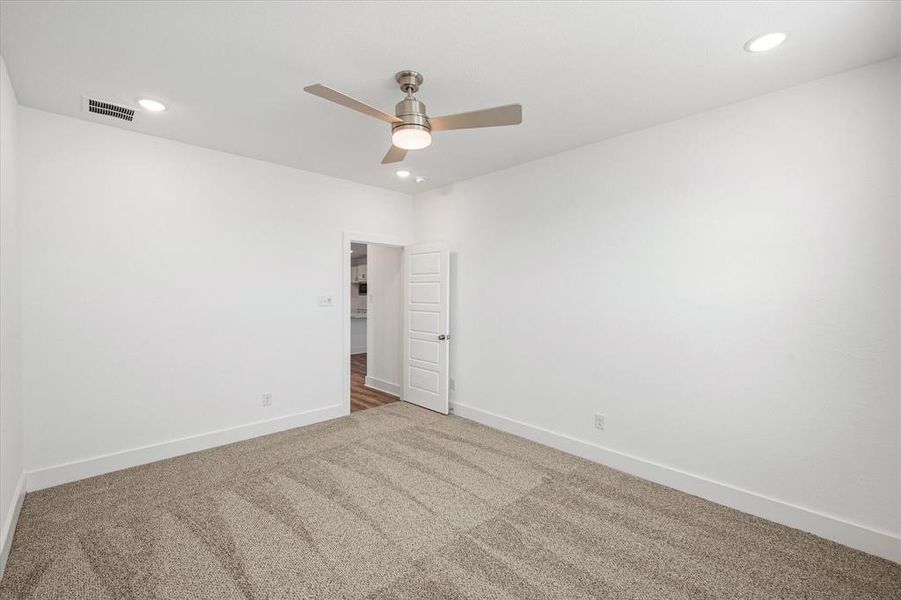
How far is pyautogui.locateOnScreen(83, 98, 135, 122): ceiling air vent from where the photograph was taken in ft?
8.91

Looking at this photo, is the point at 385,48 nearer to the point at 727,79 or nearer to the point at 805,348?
the point at 727,79

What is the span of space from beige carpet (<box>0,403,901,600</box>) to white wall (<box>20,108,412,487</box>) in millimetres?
550

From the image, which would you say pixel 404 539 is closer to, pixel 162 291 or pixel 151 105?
pixel 162 291

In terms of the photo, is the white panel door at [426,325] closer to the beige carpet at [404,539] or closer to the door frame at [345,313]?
the door frame at [345,313]

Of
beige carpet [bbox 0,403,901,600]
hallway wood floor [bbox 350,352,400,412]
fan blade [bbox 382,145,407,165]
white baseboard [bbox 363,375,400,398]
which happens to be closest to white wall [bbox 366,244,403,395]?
white baseboard [bbox 363,375,400,398]

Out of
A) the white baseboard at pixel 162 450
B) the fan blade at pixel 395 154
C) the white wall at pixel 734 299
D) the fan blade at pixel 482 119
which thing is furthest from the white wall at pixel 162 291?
the fan blade at pixel 482 119

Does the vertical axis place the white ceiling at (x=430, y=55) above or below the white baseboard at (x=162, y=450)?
above

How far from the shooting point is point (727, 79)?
2398 millimetres

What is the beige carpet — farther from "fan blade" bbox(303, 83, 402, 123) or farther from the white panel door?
"fan blade" bbox(303, 83, 402, 123)

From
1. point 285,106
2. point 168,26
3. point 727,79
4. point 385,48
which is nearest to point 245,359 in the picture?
point 285,106

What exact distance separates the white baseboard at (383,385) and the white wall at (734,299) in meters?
2.00

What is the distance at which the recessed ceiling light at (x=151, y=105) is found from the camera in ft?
8.87

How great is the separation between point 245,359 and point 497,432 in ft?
8.55

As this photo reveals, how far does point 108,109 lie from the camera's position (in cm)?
280
